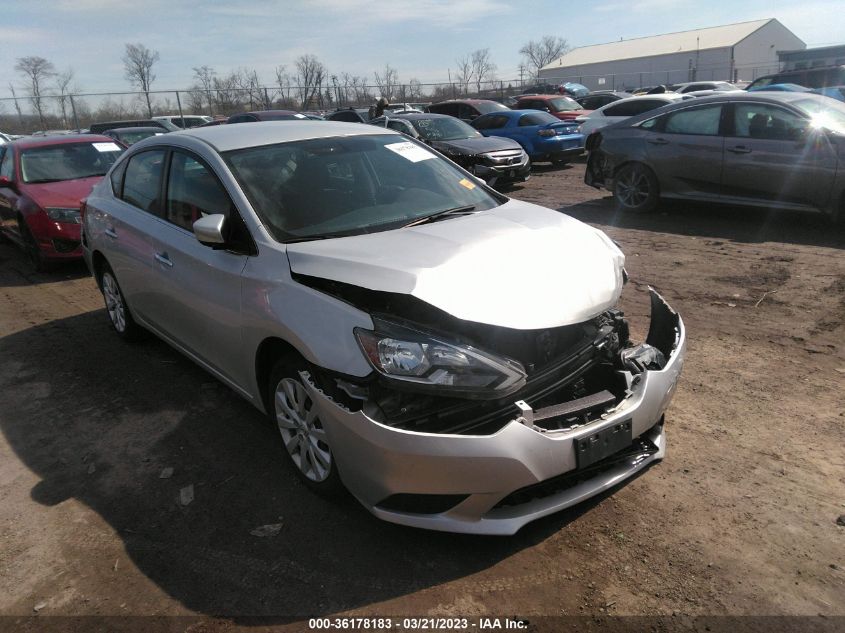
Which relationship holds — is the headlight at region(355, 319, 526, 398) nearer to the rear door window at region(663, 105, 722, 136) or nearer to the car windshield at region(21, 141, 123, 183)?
the rear door window at region(663, 105, 722, 136)

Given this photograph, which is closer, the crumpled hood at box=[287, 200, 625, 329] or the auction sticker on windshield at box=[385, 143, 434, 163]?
the crumpled hood at box=[287, 200, 625, 329]

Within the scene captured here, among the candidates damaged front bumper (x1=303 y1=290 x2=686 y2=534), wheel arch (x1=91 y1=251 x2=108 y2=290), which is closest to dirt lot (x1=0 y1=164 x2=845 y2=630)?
damaged front bumper (x1=303 y1=290 x2=686 y2=534)

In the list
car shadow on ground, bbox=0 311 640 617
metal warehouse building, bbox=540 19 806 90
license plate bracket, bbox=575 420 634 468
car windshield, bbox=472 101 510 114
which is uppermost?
metal warehouse building, bbox=540 19 806 90

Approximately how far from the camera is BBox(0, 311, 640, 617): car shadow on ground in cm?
267

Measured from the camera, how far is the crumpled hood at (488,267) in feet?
8.75

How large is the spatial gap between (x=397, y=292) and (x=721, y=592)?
1750 mm

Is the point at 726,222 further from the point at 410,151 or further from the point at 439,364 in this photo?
the point at 439,364

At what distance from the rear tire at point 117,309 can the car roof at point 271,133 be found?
5.10ft

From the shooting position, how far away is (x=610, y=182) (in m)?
9.75

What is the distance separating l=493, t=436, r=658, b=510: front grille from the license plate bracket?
2.5 inches

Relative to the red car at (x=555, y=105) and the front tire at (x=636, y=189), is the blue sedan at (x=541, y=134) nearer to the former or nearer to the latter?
the red car at (x=555, y=105)

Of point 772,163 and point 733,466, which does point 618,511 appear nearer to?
point 733,466

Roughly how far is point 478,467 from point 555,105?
60.7 feet

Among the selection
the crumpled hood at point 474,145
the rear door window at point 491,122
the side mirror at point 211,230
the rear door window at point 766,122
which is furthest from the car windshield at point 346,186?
the rear door window at point 491,122
